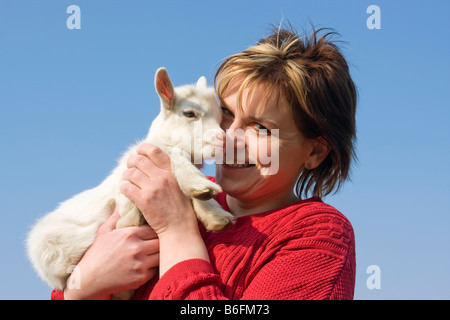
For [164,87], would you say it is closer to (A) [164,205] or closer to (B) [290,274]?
(A) [164,205]

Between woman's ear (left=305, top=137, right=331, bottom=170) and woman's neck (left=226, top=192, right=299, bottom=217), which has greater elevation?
woman's ear (left=305, top=137, right=331, bottom=170)

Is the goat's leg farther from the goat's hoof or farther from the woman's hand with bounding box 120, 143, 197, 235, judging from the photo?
the goat's hoof

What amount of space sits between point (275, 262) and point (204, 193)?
0.53 m

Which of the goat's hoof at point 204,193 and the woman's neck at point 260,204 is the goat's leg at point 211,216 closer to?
the goat's hoof at point 204,193

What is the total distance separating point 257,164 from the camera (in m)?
3.12

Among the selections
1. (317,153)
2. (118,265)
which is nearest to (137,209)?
(118,265)

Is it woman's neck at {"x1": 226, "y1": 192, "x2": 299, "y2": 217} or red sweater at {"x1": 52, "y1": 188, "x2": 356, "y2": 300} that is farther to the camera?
woman's neck at {"x1": 226, "y1": 192, "x2": 299, "y2": 217}

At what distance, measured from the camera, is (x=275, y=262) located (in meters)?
2.68

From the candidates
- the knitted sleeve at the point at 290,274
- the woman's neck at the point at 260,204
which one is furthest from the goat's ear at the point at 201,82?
the knitted sleeve at the point at 290,274

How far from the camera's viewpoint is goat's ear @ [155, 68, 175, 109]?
3172 mm

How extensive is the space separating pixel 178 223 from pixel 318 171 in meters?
1.20

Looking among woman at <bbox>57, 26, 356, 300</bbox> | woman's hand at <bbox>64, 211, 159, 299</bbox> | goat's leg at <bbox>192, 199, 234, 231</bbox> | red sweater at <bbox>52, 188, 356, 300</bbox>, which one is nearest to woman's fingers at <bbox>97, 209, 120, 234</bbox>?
woman at <bbox>57, 26, 356, 300</bbox>

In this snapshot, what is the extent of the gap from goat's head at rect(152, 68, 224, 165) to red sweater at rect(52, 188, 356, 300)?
0.53 meters
